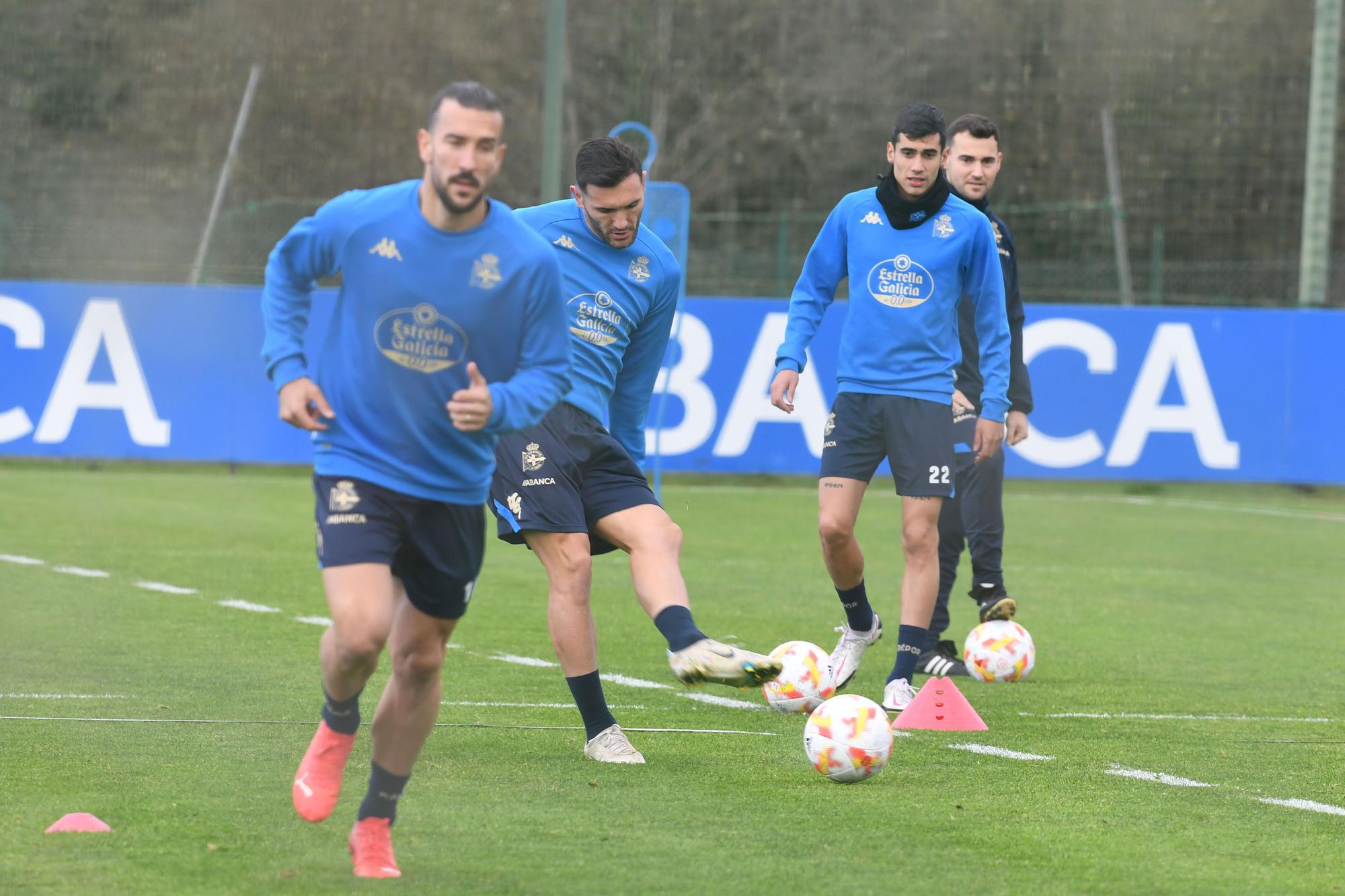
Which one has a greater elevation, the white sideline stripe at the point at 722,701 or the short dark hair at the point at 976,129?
the short dark hair at the point at 976,129

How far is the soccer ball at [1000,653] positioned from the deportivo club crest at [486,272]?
14.4 feet

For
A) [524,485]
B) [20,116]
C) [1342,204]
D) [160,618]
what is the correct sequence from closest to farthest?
1. [524,485]
2. [160,618]
3. [20,116]
4. [1342,204]

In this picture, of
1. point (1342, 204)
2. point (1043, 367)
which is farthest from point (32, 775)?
point (1342, 204)

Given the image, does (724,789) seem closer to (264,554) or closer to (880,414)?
(880,414)

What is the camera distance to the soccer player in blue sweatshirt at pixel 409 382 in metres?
4.50

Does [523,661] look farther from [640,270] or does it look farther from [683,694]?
[640,270]

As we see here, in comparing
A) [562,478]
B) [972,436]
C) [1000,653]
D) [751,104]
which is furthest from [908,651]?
[751,104]

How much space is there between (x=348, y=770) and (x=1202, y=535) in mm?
11110

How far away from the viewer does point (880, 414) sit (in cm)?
739

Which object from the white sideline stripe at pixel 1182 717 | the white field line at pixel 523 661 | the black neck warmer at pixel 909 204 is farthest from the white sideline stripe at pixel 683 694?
the black neck warmer at pixel 909 204

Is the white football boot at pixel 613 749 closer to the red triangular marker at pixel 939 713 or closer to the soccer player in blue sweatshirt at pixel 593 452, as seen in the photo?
the soccer player in blue sweatshirt at pixel 593 452

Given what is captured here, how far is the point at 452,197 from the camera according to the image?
4480 millimetres

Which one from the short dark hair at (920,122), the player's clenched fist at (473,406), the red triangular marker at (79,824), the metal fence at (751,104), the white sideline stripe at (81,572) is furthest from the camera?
the metal fence at (751,104)

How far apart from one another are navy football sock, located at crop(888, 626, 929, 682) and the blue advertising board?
33.9ft
